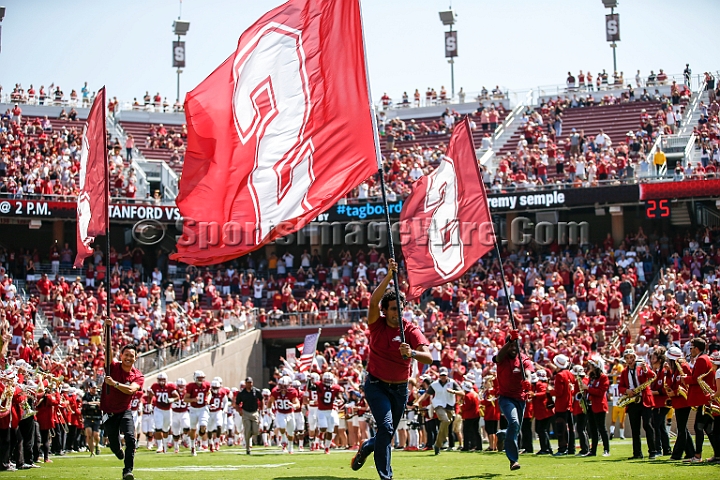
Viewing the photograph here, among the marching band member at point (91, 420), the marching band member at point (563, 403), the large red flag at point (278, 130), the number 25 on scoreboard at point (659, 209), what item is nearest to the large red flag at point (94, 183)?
the large red flag at point (278, 130)

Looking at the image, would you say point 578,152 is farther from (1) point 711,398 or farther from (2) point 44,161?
(1) point 711,398

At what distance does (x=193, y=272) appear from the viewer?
43.1 metres

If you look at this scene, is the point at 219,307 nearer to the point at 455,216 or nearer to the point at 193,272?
the point at 193,272

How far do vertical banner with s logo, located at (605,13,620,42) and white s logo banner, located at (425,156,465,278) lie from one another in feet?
139

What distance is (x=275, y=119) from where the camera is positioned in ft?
37.4

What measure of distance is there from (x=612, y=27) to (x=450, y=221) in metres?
43.5

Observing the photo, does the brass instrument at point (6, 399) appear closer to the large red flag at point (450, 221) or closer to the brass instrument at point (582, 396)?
the large red flag at point (450, 221)

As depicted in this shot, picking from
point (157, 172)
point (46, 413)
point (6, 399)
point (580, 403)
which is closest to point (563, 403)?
point (580, 403)

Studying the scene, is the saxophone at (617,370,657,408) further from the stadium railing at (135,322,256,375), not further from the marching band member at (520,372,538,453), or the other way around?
the stadium railing at (135,322,256,375)

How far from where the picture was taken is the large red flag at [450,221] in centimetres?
1684

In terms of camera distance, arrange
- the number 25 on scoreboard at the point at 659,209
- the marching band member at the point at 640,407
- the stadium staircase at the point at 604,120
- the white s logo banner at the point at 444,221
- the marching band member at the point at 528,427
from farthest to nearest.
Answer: the stadium staircase at the point at 604,120 < the number 25 on scoreboard at the point at 659,209 < the marching band member at the point at 528,427 < the white s logo banner at the point at 444,221 < the marching band member at the point at 640,407

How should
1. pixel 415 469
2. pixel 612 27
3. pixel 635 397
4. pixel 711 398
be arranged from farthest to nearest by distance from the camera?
pixel 612 27
pixel 635 397
pixel 415 469
pixel 711 398

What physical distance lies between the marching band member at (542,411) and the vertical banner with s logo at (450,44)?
42338 mm

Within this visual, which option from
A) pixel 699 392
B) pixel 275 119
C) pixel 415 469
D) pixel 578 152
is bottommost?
pixel 415 469
